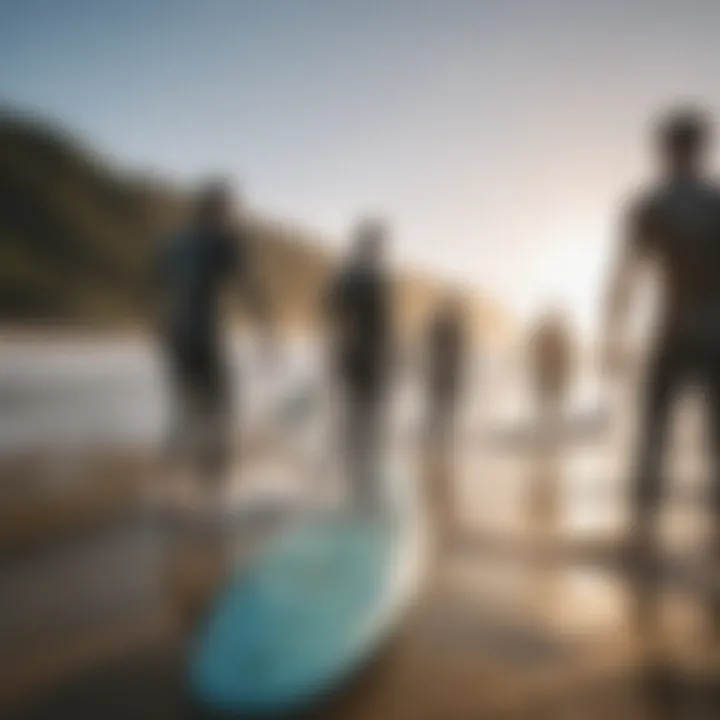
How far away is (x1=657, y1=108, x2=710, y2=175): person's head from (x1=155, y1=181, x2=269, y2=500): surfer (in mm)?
1092

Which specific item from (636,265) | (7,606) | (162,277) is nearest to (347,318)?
(162,277)

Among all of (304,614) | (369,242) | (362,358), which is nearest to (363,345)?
(362,358)

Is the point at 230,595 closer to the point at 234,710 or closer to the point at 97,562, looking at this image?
the point at 234,710

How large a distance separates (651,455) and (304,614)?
Result: 106cm

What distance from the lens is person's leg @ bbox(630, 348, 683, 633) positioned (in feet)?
6.89

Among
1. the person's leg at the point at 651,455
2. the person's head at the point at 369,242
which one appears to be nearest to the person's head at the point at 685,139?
the person's leg at the point at 651,455

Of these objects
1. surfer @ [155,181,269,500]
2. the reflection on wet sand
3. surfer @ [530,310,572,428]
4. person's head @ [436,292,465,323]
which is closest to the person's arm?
surfer @ [530,310,572,428]

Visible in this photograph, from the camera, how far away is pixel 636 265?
6.92ft

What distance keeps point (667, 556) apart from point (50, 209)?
2.31m

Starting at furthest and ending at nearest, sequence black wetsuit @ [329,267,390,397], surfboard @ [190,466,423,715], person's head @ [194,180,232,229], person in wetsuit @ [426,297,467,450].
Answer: person in wetsuit @ [426,297,467,450]
black wetsuit @ [329,267,390,397]
person's head @ [194,180,232,229]
surfboard @ [190,466,423,715]

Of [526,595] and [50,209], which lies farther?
[50,209]

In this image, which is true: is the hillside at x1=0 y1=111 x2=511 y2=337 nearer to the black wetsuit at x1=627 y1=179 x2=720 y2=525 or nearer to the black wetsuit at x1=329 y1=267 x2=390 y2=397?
the black wetsuit at x1=329 y1=267 x2=390 y2=397

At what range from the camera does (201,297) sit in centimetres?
232

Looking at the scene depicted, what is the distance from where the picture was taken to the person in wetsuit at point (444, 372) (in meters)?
3.09
